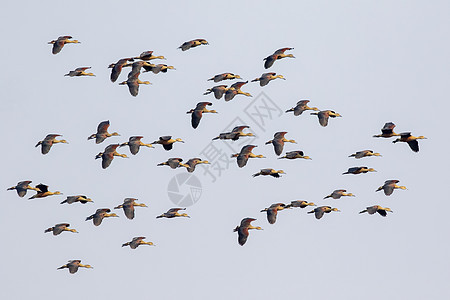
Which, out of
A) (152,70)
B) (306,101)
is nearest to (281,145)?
(306,101)

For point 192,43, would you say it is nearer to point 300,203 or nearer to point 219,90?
point 219,90

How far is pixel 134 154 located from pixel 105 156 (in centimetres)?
152

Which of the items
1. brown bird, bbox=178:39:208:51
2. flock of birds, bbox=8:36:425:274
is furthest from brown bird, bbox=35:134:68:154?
brown bird, bbox=178:39:208:51

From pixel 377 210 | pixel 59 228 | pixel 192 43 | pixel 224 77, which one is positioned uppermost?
pixel 192 43

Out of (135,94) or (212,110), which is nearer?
(135,94)

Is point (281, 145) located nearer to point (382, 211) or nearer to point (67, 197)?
point (382, 211)

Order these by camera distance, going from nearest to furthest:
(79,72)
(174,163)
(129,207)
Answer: (129,207), (174,163), (79,72)

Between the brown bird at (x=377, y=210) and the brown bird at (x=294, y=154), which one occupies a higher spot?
the brown bird at (x=294, y=154)

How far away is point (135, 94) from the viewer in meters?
67.7

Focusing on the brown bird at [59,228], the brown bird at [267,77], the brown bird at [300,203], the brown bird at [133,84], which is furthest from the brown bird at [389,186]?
the brown bird at [59,228]

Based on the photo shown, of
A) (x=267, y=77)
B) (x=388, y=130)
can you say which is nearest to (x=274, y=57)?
(x=267, y=77)

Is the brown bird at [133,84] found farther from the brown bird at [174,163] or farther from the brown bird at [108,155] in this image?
the brown bird at [174,163]

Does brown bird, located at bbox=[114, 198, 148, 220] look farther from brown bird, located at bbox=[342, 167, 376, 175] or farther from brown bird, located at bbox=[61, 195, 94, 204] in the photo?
brown bird, located at bbox=[342, 167, 376, 175]

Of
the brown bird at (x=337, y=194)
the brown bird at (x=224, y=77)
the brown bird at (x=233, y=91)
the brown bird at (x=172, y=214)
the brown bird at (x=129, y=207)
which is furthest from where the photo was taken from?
the brown bird at (x=337, y=194)
